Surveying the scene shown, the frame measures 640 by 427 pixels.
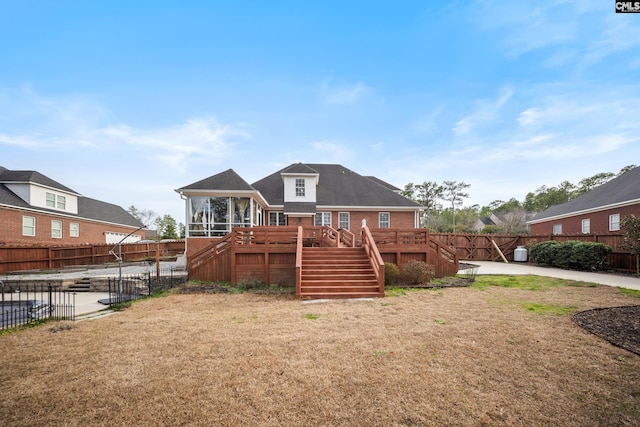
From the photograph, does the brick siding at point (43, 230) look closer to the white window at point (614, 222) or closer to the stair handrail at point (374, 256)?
the stair handrail at point (374, 256)

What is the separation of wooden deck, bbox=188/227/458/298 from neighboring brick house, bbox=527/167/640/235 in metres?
16.1

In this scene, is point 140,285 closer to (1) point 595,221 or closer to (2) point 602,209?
(2) point 602,209

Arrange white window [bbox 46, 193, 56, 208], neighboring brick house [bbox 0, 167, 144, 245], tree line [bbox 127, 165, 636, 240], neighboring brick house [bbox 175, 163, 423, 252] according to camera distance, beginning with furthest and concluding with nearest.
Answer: tree line [bbox 127, 165, 636, 240]
white window [bbox 46, 193, 56, 208]
neighboring brick house [bbox 0, 167, 144, 245]
neighboring brick house [bbox 175, 163, 423, 252]

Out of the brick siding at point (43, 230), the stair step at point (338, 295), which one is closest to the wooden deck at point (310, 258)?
the stair step at point (338, 295)

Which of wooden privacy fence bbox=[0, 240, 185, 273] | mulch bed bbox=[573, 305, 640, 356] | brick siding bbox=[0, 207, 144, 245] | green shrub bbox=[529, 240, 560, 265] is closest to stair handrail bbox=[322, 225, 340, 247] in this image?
wooden privacy fence bbox=[0, 240, 185, 273]

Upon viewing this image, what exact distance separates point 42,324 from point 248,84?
14691 millimetres

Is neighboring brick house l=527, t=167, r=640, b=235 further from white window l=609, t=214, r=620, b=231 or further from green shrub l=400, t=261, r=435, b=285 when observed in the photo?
green shrub l=400, t=261, r=435, b=285

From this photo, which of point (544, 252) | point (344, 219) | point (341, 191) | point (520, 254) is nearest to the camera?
point (544, 252)

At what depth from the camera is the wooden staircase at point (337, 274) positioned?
31.1 ft

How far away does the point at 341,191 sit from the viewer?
2380 centimetres

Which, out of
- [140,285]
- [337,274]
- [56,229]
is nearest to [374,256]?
[337,274]

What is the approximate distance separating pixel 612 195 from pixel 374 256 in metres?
23.6

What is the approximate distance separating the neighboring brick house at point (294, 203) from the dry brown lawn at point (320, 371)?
32.5ft

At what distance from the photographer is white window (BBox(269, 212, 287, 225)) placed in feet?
73.0
